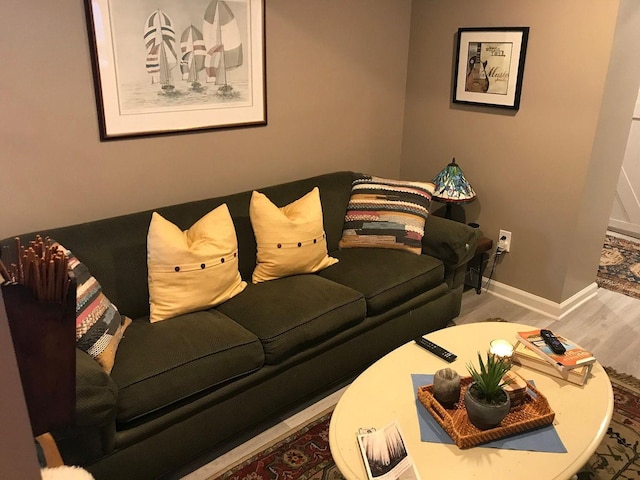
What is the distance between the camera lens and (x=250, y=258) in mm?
2713

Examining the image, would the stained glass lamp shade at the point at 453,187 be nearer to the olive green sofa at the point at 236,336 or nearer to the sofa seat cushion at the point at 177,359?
the olive green sofa at the point at 236,336

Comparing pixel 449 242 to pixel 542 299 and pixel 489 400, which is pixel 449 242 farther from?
pixel 489 400

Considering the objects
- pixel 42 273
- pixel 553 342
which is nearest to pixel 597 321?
pixel 553 342

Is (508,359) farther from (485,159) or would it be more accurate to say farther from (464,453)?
(485,159)

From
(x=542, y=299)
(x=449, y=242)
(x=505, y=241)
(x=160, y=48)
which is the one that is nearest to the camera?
(x=160, y=48)

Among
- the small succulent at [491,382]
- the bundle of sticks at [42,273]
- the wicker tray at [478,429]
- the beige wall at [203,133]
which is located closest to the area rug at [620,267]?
the beige wall at [203,133]

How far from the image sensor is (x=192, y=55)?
264 cm

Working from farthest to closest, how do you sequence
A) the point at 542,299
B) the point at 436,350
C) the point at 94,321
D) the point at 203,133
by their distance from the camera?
the point at 542,299 → the point at 203,133 → the point at 436,350 → the point at 94,321

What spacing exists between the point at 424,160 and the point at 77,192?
2340mm

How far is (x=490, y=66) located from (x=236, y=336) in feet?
7.51

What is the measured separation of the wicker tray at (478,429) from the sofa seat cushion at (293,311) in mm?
622

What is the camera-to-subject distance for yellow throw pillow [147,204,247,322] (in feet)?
7.40

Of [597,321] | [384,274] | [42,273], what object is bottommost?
[597,321]

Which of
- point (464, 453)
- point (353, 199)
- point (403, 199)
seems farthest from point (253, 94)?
point (464, 453)
